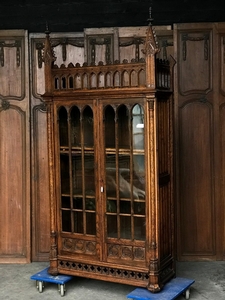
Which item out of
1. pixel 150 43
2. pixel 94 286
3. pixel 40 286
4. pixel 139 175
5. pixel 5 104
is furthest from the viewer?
pixel 5 104

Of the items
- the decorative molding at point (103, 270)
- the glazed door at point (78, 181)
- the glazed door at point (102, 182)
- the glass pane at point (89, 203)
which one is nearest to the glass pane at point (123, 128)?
the glazed door at point (102, 182)

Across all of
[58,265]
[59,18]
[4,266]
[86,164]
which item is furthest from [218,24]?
[4,266]

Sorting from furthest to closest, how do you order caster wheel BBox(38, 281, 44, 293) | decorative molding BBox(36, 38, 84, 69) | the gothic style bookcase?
decorative molding BBox(36, 38, 84, 69), caster wheel BBox(38, 281, 44, 293), the gothic style bookcase

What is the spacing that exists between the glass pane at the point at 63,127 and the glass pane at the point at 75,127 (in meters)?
0.07

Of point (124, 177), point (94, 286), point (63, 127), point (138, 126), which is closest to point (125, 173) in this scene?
point (124, 177)

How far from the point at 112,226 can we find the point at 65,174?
2.34 feet

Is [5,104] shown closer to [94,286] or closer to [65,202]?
[65,202]

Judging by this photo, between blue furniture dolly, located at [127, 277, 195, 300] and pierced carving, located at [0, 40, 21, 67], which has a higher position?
pierced carving, located at [0, 40, 21, 67]

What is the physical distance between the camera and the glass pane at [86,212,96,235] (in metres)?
4.98

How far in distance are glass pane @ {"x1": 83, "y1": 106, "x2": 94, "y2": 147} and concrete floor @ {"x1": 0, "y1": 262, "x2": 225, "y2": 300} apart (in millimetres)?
1455

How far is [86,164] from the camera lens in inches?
196

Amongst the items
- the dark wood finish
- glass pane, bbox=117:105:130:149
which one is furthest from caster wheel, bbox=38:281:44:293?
the dark wood finish

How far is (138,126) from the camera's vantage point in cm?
471

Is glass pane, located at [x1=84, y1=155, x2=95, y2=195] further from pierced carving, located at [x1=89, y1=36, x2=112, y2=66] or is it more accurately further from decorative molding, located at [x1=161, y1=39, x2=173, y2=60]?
decorative molding, located at [x1=161, y1=39, x2=173, y2=60]
